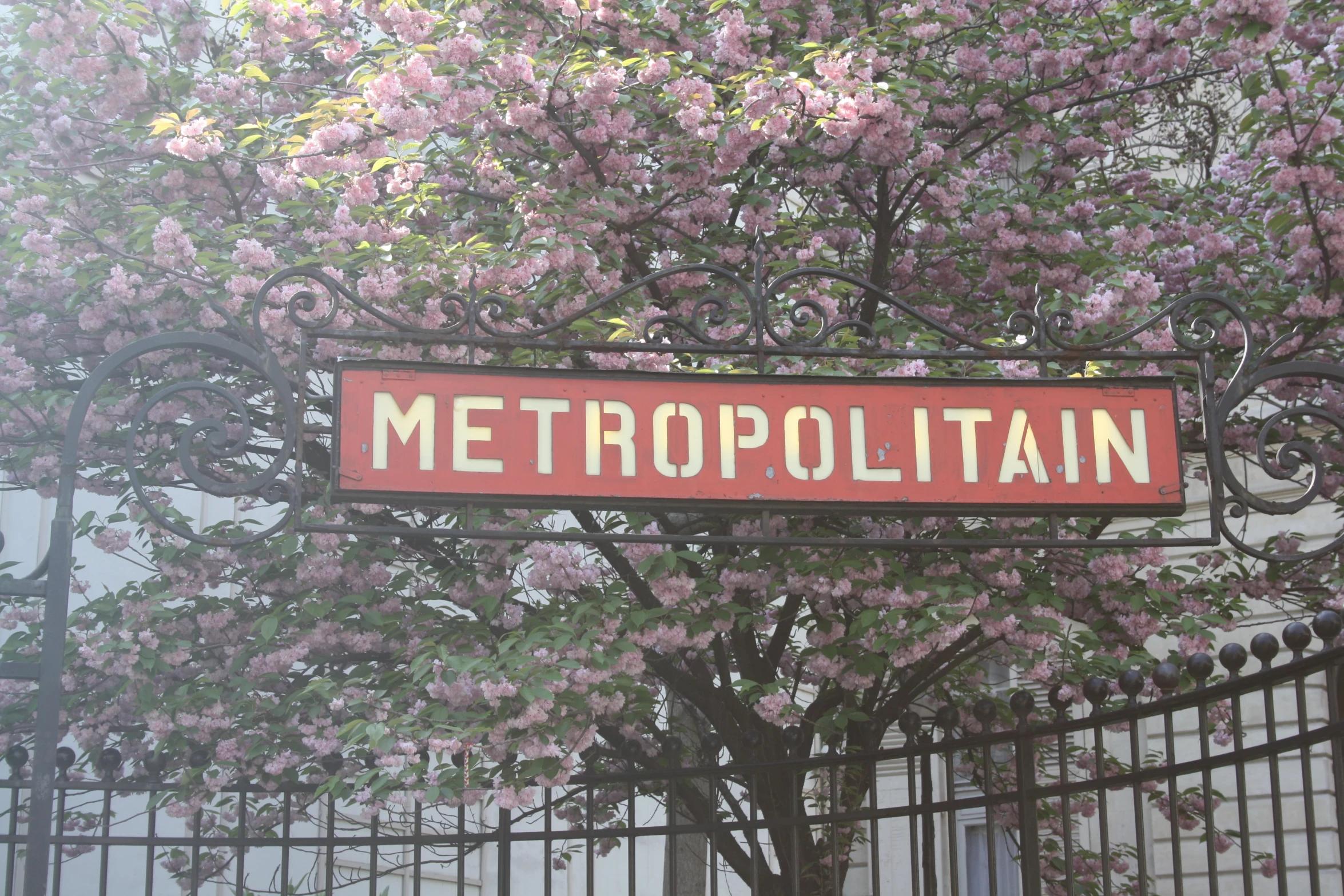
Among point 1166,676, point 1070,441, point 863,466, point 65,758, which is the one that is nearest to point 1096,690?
point 1166,676

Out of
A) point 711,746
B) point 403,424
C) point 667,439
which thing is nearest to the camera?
point 403,424

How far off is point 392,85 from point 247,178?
5.73ft

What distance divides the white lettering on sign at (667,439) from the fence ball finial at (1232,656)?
1.88 m

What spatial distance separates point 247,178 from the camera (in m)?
8.20

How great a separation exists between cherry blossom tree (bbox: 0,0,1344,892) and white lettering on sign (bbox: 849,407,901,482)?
166cm

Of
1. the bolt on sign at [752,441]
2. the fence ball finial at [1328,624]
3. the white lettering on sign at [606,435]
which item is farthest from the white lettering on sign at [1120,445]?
the white lettering on sign at [606,435]

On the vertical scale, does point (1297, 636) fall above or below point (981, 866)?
above

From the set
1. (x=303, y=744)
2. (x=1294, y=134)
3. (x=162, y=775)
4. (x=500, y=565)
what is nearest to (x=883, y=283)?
(x=1294, y=134)

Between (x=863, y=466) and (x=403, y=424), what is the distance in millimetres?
1634

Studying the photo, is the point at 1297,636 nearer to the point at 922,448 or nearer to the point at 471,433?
the point at 922,448

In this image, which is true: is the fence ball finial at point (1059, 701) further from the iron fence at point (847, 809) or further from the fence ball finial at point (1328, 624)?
the fence ball finial at point (1328, 624)

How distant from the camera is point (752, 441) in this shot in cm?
495

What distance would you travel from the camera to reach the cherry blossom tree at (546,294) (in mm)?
6969

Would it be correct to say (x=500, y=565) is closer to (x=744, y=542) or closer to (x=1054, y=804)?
(x=744, y=542)
